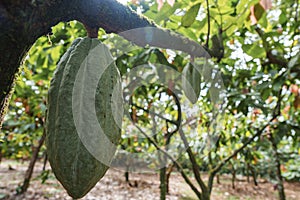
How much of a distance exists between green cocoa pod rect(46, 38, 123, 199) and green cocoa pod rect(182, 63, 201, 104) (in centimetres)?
43

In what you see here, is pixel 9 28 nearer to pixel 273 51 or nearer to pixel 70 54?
pixel 70 54

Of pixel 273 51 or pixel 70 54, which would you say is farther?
pixel 273 51

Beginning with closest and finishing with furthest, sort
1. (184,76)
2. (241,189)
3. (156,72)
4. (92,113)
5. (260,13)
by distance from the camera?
1. (92,113)
2. (184,76)
3. (260,13)
4. (156,72)
5. (241,189)

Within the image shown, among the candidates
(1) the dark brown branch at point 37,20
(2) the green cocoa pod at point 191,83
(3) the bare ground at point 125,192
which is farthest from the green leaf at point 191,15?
(3) the bare ground at point 125,192

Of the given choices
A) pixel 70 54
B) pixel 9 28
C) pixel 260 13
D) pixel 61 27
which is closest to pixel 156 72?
pixel 61 27

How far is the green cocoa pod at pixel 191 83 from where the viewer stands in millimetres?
896

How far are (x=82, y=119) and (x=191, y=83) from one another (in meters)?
0.52

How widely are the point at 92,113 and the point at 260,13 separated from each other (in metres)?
0.89

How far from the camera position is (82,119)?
0.45 meters

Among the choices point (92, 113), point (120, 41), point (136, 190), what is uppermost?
point (120, 41)

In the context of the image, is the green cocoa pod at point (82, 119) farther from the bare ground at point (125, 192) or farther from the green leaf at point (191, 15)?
the bare ground at point (125, 192)

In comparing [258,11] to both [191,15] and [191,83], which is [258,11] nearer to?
[191,15]

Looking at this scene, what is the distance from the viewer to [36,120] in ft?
9.83

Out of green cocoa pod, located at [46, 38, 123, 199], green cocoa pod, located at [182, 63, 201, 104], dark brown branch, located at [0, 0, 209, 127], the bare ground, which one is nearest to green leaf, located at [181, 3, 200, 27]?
green cocoa pod, located at [182, 63, 201, 104]
